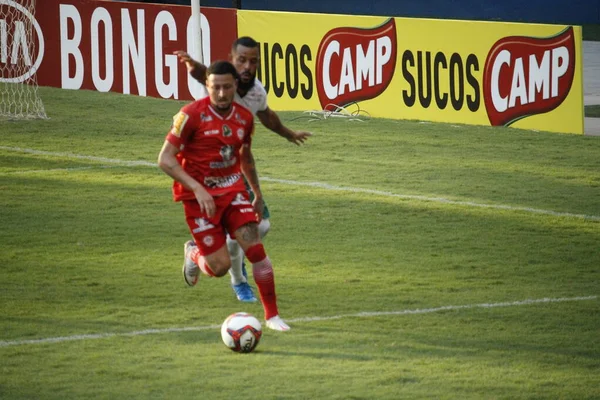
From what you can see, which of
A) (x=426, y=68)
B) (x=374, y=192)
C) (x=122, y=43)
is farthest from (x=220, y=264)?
(x=122, y=43)

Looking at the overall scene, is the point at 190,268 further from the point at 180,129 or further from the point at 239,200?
the point at 180,129

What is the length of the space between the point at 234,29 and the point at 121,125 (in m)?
3.14

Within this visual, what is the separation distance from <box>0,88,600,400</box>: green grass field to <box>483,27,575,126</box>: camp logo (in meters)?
0.86

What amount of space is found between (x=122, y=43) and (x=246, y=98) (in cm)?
1319

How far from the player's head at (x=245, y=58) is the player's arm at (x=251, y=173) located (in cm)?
51

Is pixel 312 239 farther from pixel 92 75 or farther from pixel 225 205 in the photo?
pixel 92 75

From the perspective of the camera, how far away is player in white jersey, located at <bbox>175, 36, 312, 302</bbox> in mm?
7758

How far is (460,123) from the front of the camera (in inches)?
700

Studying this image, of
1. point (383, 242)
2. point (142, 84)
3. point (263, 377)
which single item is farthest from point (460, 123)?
point (263, 377)

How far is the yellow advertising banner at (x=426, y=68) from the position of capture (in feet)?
55.6

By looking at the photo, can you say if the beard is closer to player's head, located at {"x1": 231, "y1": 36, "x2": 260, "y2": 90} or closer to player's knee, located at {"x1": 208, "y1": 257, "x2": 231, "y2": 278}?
player's head, located at {"x1": 231, "y1": 36, "x2": 260, "y2": 90}

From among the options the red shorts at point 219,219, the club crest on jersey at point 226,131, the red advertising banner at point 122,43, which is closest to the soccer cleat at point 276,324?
the red shorts at point 219,219

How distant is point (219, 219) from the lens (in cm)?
749

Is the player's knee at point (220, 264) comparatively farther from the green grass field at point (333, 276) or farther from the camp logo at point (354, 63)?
the camp logo at point (354, 63)
